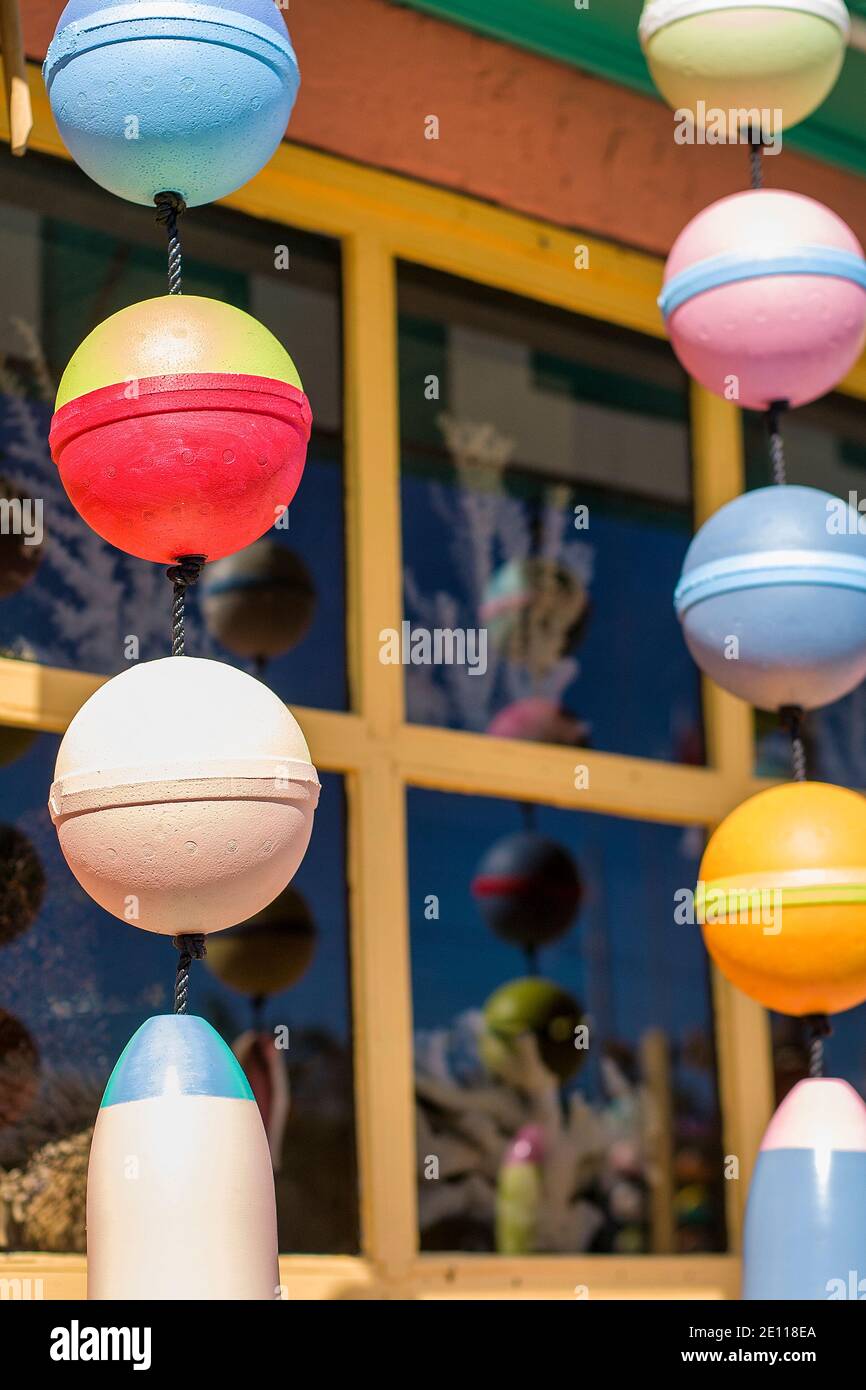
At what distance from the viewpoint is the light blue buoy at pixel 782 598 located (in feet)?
5.76

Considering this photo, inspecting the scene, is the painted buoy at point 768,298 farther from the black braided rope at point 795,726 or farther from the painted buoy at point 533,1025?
the painted buoy at point 533,1025

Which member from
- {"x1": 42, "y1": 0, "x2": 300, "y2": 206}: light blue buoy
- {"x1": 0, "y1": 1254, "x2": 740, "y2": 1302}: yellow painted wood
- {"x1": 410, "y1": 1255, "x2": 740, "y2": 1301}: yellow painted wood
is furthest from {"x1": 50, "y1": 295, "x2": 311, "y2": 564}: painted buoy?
{"x1": 410, "y1": 1255, "x2": 740, "y2": 1301}: yellow painted wood

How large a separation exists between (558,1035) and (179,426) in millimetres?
1211

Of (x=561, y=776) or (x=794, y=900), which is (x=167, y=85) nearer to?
(x=794, y=900)

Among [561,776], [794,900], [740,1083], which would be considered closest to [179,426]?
[794,900]

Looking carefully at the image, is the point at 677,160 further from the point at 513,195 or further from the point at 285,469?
the point at 285,469

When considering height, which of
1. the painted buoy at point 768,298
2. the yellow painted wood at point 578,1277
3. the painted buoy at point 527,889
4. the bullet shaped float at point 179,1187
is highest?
the painted buoy at point 768,298

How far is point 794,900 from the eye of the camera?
5.60 ft

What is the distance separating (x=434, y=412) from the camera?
2521 millimetres

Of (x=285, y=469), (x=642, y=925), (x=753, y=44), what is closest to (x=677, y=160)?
(x=753, y=44)

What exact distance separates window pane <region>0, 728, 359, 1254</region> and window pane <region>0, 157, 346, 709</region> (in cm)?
17

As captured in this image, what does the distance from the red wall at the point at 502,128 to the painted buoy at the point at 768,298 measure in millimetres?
704

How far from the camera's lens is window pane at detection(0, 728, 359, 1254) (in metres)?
1.96

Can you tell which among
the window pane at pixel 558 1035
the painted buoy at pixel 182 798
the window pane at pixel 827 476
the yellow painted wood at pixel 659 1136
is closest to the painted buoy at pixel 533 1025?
the window pane at pixel 558 1035
